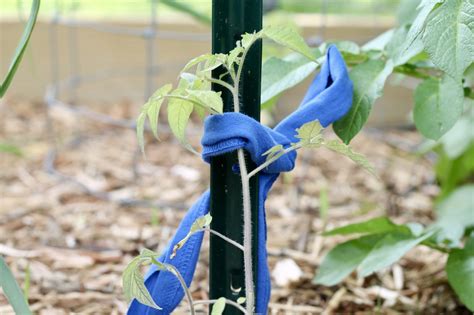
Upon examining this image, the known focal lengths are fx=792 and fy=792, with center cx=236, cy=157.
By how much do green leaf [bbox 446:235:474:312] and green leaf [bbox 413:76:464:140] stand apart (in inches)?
8.6

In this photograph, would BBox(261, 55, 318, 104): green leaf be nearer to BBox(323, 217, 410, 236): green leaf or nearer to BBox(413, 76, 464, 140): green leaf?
BBox(413, 76, 464, 140): green leaf

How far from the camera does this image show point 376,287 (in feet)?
4.27

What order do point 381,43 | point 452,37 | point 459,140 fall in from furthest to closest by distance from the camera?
point 459,140, point 381,43, point 452,37

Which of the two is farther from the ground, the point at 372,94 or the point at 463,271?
the point at 372,94

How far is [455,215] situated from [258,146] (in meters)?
0.76

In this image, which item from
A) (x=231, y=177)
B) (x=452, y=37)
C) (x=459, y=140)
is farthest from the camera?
(x=459, y=140)

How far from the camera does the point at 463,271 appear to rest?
1034 millimetres

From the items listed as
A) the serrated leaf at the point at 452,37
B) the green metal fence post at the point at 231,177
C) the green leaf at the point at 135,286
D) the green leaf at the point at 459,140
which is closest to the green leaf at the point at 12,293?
the green leaf at the point at 135,286

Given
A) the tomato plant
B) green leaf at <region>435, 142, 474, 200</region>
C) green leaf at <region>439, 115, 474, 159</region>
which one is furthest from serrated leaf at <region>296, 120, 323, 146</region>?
green leaf at <region>435, 142, 474, 200</region>

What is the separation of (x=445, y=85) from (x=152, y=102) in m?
0.38

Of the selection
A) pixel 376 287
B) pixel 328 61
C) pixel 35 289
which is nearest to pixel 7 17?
pixel 35 289

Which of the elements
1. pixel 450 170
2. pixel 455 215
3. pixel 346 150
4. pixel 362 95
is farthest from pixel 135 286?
pixel 450 170

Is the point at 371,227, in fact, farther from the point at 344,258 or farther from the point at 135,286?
the point at 135,286

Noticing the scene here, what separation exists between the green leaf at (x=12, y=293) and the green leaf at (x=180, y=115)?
21cm
